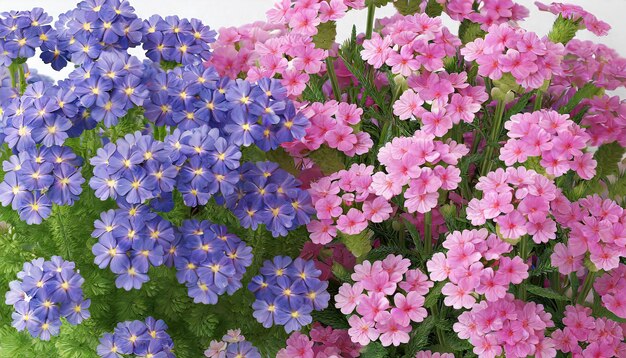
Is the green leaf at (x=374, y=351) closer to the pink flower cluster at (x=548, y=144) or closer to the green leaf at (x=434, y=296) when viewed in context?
the green leaf at (x=434, y=296)

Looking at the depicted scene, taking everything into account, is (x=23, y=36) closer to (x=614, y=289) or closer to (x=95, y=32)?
(x=95, y=32)

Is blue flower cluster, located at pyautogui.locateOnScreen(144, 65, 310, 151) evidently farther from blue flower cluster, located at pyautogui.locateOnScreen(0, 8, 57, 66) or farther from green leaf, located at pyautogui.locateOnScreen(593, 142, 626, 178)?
green leaf, located at pyautogui.locateOnScreen(593, 142, 626, 178)

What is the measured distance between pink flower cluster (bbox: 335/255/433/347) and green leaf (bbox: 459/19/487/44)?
0.41 metres

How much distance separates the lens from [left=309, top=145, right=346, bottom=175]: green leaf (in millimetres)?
1576

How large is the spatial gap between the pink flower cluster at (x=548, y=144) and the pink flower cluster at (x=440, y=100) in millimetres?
80

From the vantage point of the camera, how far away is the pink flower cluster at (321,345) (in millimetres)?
1570

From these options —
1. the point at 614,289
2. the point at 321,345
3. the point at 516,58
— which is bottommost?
the point at 321,345

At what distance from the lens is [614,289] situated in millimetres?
1534

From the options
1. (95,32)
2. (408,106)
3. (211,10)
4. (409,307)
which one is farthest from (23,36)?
(211,10)

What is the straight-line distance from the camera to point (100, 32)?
150 cm


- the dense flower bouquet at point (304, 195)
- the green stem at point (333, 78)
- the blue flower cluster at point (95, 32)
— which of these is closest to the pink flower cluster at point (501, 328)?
the dense flower bouquet at point (304, 195)

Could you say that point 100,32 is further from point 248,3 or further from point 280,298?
point 248,3

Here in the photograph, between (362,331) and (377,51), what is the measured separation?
41 centimetres

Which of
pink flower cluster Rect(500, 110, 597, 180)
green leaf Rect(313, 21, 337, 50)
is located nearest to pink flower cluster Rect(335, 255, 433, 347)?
pink flower cluster Rect(500, 110, 597, 180)
